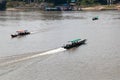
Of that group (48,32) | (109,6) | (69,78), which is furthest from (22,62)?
(109,6)

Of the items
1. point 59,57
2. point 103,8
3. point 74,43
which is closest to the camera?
point 59,57

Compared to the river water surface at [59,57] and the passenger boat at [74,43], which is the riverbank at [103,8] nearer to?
the river water surface at [59,57]

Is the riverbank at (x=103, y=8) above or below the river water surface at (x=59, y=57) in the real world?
below

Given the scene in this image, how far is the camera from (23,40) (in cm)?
6600

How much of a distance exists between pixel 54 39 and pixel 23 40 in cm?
474

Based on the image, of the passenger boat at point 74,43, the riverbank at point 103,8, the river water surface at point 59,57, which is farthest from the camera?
the riverbank at point 103,8

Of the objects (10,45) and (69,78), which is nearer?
(69,78)

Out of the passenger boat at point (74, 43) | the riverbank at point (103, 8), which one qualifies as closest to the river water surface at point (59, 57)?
the passenger boat at point (74, 43)

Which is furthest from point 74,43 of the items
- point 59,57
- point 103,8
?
point 103,8

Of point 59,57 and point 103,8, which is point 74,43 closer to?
point 59,57

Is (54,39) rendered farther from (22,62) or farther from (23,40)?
(22,62)

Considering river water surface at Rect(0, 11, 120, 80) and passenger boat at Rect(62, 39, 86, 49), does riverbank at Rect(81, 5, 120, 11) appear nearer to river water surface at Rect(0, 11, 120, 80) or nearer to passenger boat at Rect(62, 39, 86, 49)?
river water surface at Rect(0, 11, 120, 80)

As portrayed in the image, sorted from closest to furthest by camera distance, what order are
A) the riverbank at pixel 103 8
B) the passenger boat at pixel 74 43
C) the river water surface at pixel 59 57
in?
the river water surface at pixel 59 57 < the passenger boat at pixel 74 43 < the riverbank at pixel 103 8

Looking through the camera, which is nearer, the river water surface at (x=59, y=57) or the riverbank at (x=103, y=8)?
the river water surface at (x=59, y=57)
